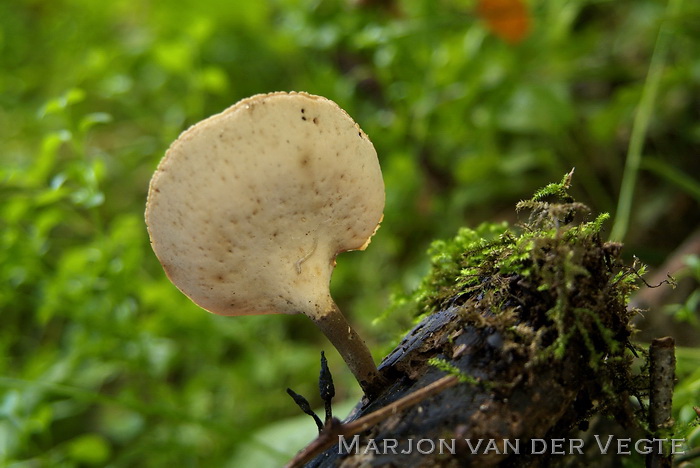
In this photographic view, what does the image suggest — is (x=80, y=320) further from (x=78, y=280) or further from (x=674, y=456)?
(x=674, y=456)

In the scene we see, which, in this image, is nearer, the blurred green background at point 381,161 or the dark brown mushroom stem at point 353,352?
the dark brown mushroom stem at point 353,352

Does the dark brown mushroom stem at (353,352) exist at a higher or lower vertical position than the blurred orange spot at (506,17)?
lower

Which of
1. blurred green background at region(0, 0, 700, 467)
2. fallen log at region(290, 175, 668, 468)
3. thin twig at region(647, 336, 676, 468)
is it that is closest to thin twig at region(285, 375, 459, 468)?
fallen log at region(290, 175, 668, 468)

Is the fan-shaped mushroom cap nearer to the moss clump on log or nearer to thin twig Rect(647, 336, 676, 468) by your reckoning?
the moss clump on log

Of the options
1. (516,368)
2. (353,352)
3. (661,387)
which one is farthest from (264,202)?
(661,387)

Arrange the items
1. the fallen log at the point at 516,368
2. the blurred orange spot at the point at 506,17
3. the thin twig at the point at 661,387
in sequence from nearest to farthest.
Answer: the fallen log at the point at 516,368, the thin twig at the point at 661,387, the blurred orange spot at the point at 506,17

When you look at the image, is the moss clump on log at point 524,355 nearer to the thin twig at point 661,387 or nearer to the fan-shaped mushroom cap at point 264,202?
the thin twig at point 661,387

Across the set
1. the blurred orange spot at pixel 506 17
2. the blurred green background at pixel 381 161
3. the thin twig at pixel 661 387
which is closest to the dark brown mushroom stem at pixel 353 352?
the thin twig at pixel 661 387
